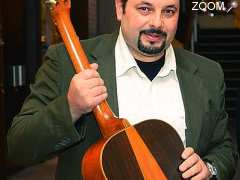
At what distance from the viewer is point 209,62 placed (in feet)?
5.96

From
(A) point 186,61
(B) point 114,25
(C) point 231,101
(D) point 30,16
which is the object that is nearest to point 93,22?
(B) point 114,25

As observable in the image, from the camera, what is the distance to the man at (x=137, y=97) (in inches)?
56.2

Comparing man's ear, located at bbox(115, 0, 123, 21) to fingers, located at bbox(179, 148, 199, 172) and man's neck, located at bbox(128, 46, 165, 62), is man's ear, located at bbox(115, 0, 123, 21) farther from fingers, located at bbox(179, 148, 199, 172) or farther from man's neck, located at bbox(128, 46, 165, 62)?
fingers, located at bbox(179, 148, 199, 172)

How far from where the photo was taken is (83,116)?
4.77 ft

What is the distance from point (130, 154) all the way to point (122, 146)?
4cm

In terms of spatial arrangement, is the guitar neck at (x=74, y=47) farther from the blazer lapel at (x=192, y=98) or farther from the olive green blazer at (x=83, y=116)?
the blazer lapel at (x=192, y=98)

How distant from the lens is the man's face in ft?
5.04

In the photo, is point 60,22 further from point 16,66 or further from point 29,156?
point 16,66

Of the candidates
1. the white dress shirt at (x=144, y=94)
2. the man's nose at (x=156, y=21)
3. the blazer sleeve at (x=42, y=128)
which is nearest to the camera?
the blazer sleeve at (x=42, y=128)

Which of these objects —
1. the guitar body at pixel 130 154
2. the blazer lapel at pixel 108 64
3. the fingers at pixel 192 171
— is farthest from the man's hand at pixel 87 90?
the fingers at pixel 192 171

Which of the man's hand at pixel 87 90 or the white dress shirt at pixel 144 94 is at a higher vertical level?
the man's hand at pixel 87 90

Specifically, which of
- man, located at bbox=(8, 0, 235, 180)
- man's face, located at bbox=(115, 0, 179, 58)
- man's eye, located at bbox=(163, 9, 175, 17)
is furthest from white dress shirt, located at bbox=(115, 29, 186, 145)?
man's eye, located at bbox=(163, 9, 175, 17)

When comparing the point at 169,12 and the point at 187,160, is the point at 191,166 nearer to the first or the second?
the point at 187,160

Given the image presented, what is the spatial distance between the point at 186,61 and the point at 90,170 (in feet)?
2.29
